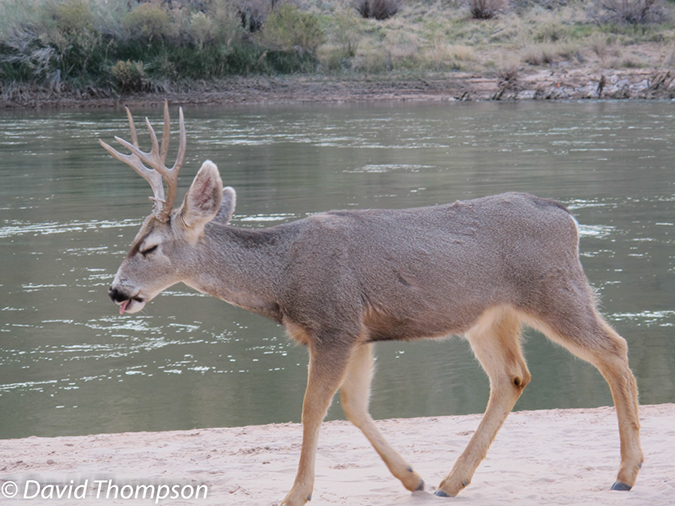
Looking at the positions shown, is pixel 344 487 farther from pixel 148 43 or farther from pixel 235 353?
pixel 148 43

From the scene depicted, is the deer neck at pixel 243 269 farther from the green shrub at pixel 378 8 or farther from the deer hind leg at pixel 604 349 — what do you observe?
the green shrub at pixel 378 8

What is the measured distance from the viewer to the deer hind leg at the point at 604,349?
5.18m

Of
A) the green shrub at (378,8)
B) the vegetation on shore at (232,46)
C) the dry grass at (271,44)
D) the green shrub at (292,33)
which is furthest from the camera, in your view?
the green shrub at (378,8)

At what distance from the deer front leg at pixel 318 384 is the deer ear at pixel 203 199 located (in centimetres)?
93

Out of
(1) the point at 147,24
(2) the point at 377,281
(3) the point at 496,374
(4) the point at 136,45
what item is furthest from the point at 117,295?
(1) the point at 147,24

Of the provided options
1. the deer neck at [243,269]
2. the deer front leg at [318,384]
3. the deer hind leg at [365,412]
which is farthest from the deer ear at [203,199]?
the deer hind leg at [365,412]

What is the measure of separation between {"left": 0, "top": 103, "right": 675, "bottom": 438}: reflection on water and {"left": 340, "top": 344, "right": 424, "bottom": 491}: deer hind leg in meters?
2.07

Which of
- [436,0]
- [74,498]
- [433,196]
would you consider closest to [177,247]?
[74,498]

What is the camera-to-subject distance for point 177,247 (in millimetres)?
5289

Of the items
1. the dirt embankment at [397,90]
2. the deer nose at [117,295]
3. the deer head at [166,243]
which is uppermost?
the deer head at [166,243]

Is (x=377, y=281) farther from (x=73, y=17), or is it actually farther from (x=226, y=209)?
(x=73, y=17)

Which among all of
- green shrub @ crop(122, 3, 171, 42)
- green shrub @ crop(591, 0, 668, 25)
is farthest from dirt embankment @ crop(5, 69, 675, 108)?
green shrub @ crop(591, 0, 668, 25)

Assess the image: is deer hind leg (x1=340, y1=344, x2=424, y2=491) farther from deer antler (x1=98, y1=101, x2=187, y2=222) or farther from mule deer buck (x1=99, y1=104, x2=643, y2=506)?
deer antler (x1=98, y1=101, x2=187, y2=222)

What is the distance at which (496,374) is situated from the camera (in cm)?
568
